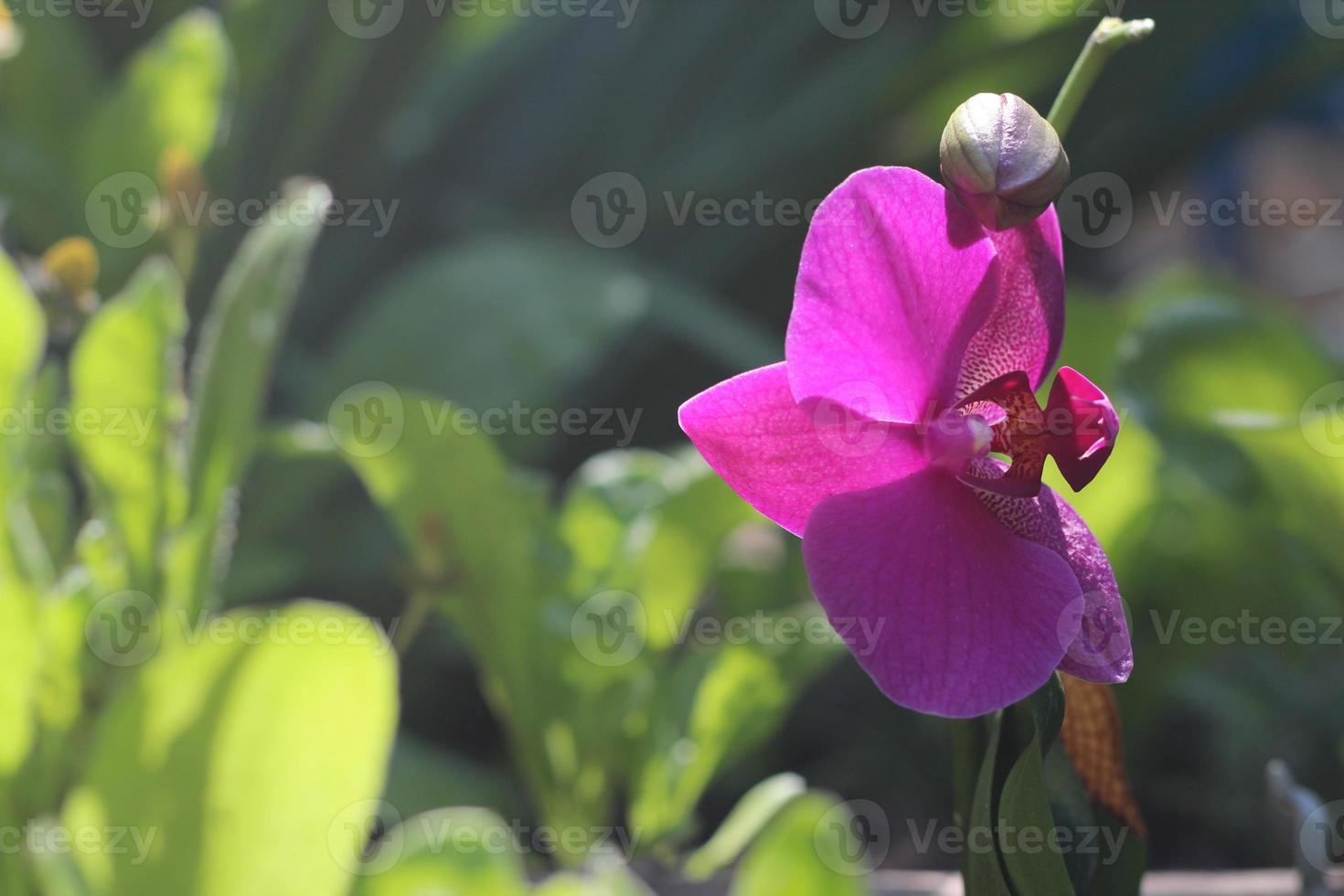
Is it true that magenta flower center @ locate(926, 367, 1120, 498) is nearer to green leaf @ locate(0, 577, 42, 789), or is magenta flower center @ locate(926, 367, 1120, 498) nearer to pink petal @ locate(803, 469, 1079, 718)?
pink petal @ locate(803, 469, 1079, 718)

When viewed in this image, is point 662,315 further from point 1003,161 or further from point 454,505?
point 1003,161

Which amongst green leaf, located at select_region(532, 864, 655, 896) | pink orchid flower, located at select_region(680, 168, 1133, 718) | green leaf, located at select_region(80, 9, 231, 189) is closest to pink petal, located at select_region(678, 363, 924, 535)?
pink orchid flower, located at select_region(680, 168, 1133, 718)

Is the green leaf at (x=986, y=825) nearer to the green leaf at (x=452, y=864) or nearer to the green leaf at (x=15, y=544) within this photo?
the green leaf at (x=452, y=864)

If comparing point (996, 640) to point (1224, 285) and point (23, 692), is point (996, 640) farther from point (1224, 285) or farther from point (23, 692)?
point (1224, 285)

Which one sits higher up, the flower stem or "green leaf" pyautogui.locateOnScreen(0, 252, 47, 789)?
the flower stem

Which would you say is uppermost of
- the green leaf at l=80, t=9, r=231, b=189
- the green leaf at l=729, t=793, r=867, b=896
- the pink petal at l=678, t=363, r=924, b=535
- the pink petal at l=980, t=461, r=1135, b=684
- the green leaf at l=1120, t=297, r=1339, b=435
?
the green leaf at l=80, t=9, r=231, b=189

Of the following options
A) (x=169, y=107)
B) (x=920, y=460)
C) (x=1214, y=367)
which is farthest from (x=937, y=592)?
(x=169, y=107)

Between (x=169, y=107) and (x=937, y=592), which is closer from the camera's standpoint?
(x=937, y=592)

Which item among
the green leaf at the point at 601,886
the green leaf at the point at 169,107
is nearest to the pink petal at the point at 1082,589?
the green leaf at the point at 601,886
